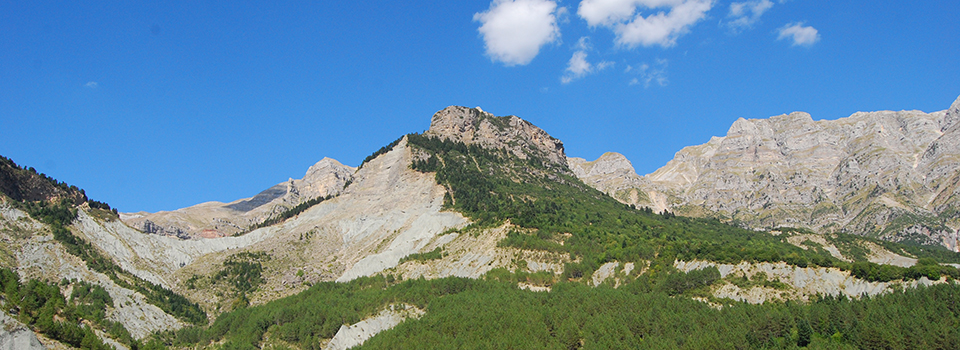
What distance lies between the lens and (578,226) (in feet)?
463

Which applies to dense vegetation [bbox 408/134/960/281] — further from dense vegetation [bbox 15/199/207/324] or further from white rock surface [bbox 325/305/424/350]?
dense vegetation [bbox 15/199/207/324]

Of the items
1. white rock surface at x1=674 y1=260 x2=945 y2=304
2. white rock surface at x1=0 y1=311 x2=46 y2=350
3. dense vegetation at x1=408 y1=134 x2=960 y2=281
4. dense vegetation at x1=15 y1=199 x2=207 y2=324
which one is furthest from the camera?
dense vegetation at x1=15 y1=199 x2=207 y2=324

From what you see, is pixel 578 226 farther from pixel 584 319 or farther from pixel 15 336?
pixel 15 336

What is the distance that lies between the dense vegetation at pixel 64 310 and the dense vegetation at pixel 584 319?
1201 centimetres

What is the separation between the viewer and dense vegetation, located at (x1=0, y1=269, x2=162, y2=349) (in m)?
86.4

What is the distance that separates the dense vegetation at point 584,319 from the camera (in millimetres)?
77688

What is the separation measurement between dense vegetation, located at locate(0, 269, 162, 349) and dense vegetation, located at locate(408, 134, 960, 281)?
68.9 meters

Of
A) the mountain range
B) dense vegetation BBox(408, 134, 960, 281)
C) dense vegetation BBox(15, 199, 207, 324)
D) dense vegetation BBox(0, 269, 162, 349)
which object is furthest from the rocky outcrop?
dense vegetation BBox(408, 134, 960, 281)

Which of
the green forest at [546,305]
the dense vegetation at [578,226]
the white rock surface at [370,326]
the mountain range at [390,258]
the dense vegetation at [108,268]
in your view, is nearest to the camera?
the green forest at [546,305]

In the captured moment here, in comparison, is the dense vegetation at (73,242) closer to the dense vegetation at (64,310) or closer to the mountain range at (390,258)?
the mountain range at (390,258)

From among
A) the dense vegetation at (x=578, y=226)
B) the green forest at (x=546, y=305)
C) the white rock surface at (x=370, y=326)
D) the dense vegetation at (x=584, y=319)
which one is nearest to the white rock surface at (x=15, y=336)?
the green forest at (x=546, y=305)

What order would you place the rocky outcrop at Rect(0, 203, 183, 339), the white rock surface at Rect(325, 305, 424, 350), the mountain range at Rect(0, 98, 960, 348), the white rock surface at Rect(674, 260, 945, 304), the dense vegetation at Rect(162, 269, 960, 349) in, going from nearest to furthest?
the dense vegetation at Rect(162, 269, 960, 349) < the white rock surface at Rect(674, 260, 945, 304) < the mountain range at Rect(0, 98, 960, 348) < the white rock surface at Rect(325, 305, 424, 350) < the rocky outcrop at Rect(0, 203, 183, 339)

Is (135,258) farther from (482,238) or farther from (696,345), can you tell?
(696,345)

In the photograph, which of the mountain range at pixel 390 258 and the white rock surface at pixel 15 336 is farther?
the mountain range at pixel 390 258
